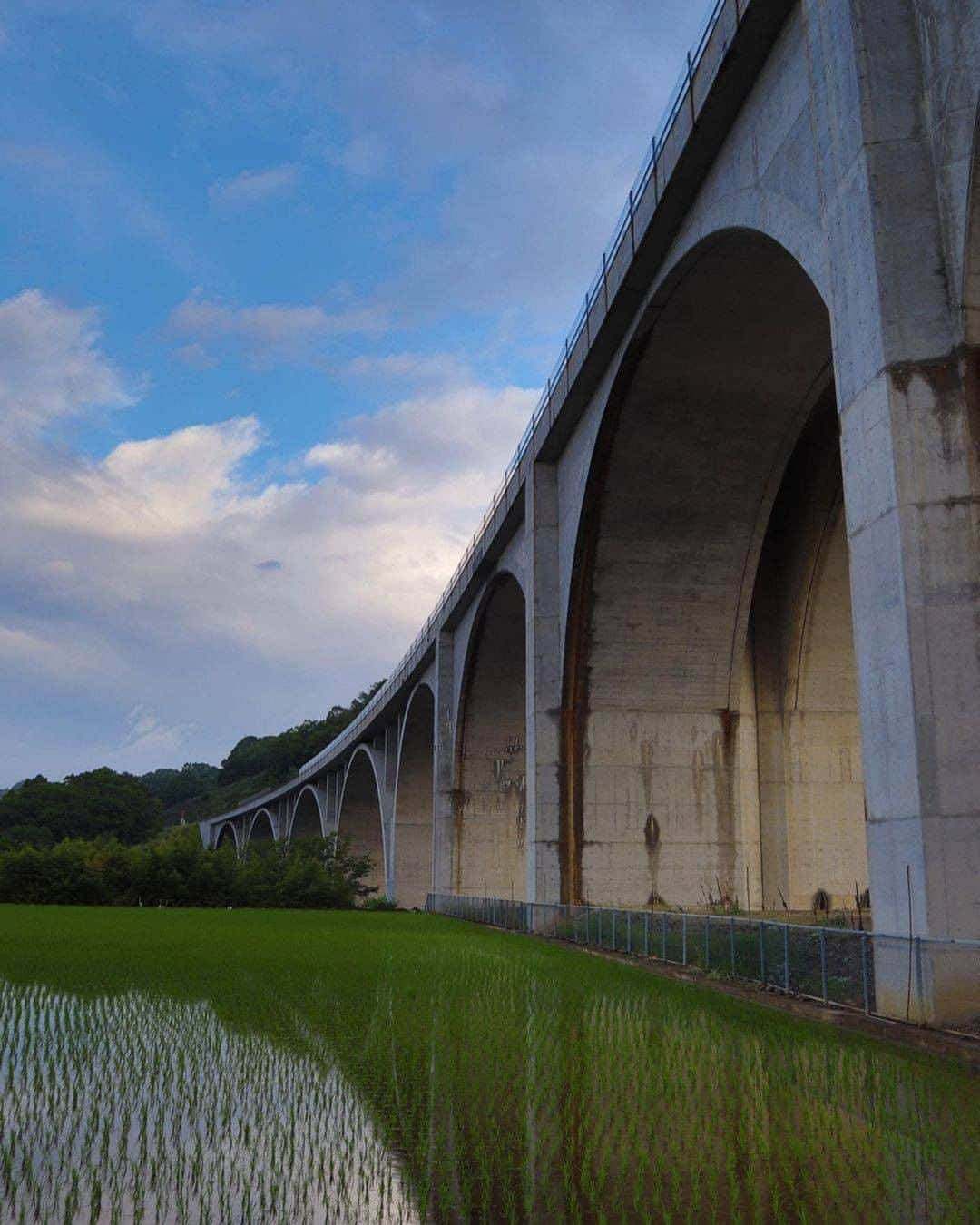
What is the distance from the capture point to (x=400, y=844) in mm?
63375

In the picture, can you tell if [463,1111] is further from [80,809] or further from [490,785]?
[80,809]

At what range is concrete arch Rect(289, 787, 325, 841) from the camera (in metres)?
94.1

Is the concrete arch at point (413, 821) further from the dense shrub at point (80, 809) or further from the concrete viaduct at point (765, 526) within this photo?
the dense shrub at point (80, 809)

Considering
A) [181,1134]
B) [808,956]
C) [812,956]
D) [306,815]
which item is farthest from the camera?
[306,815]

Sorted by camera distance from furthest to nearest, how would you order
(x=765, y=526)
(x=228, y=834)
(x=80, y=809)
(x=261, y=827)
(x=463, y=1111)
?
(x=228, y=834) < (x=80, y=809) < (x=261, y=827) < (x=765, y=526) < (x=463, y=1111)

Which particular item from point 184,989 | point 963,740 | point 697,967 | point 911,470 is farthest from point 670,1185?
point 697,967

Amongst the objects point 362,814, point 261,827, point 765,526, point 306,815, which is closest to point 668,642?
point 765,526

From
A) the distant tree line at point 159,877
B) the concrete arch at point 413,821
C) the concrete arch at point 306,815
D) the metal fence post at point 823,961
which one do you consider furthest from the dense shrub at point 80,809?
the metal fence post at point 823,961

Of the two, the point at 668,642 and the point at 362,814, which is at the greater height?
the point at 668,642

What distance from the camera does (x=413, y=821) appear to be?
6366 centimetres

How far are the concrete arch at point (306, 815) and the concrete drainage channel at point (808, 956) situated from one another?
72675 millimetres

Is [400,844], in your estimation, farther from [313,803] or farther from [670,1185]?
[670,1185]

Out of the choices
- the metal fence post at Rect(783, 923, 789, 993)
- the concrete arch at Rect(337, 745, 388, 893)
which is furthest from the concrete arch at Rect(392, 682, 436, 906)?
the metal fence post at Rect(783, 923, 789, 993)

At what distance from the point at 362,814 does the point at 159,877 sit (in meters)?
33.3
